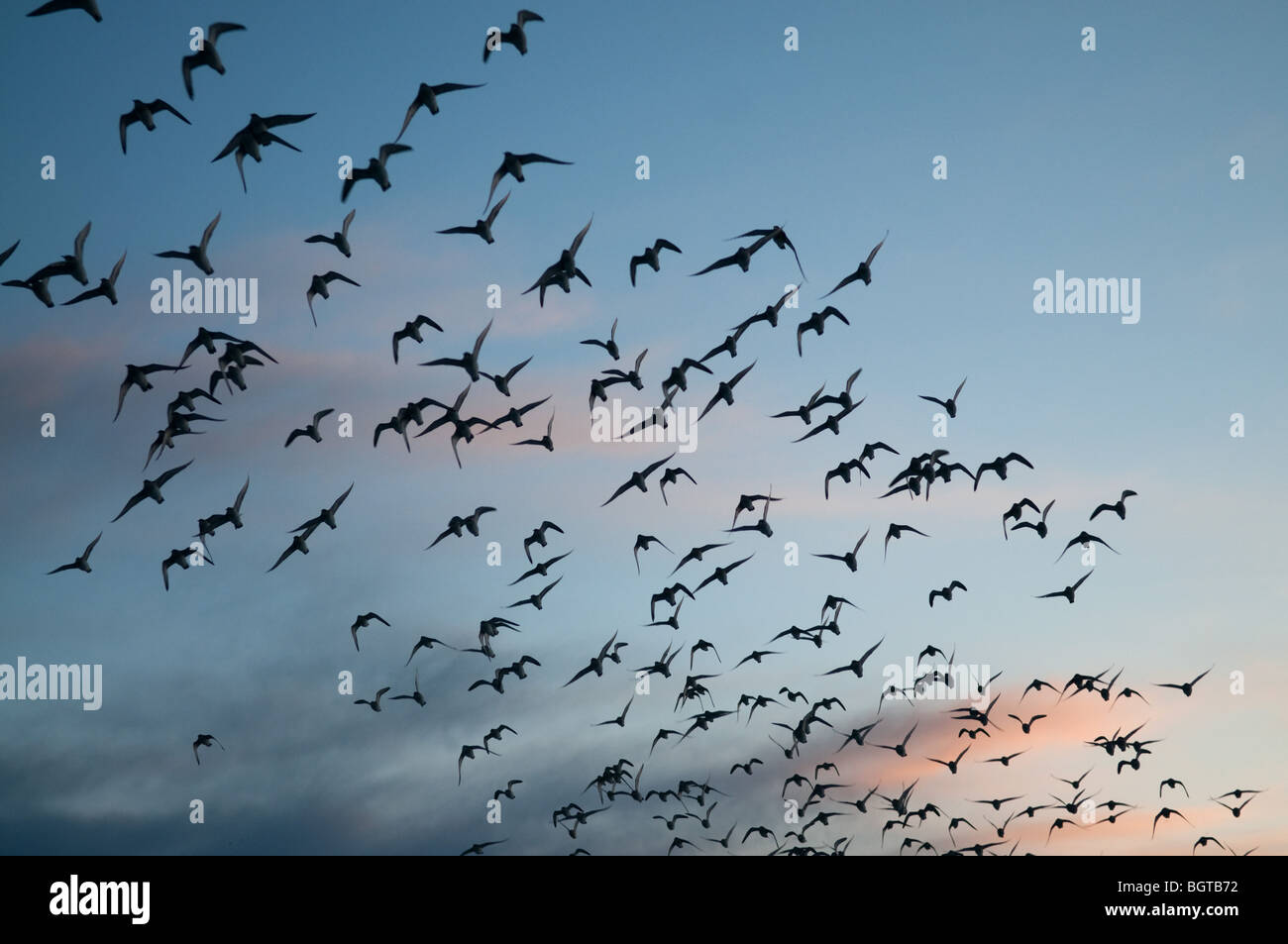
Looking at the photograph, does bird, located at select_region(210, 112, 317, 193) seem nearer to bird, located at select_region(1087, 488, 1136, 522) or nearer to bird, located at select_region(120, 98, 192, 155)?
bird, located at select_region(120, 98, 192, 155)

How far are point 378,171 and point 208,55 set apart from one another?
6.72m

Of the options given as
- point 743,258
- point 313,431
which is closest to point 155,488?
point 313,431

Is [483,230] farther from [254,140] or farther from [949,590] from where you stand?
[949,590]

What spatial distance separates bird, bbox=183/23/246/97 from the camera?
3391cm

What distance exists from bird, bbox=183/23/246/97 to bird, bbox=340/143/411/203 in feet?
18.7

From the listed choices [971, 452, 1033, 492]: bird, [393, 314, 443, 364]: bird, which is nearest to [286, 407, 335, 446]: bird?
[393, 314, 443, 364]: bird

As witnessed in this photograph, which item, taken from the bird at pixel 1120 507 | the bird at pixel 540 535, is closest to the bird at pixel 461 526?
the bird at pixel 540 535

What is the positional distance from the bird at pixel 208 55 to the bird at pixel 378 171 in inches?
224
